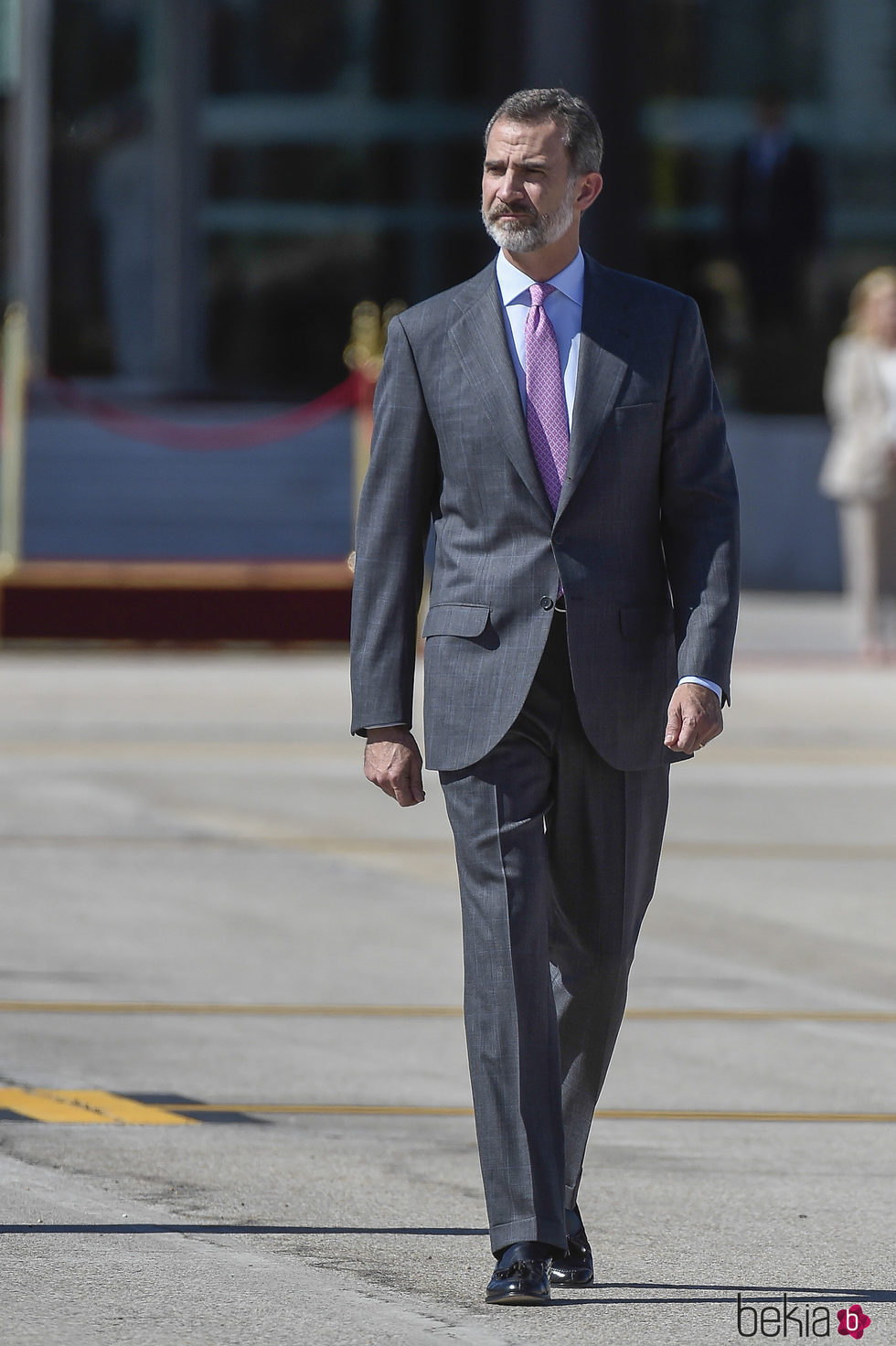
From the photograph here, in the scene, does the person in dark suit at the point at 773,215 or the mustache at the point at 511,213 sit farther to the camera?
the person in dark suit at the point at 773,215

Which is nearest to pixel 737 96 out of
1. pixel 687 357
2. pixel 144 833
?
pixel 144 833

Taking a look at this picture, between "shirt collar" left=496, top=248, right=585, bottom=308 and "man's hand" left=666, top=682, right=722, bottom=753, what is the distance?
71cm

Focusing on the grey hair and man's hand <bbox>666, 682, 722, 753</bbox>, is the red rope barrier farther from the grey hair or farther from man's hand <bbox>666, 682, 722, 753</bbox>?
man's hand <bbox>666, 682, 722, 753</bbox>

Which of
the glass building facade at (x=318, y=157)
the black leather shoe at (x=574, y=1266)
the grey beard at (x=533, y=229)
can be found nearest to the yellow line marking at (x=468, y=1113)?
the black leather shoe at (x=574, y=1266)

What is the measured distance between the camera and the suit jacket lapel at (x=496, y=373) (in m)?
4.36

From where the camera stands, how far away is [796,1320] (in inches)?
168

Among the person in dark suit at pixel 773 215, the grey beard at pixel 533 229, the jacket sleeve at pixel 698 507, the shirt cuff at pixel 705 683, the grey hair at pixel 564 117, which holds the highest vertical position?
the grey hair at pixel 564 117

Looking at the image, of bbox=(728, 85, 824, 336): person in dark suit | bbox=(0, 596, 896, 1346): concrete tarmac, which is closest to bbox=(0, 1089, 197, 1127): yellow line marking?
bbox=(0, 596, 896, 1346): concrete tarmac

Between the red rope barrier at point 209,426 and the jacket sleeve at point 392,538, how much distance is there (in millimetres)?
11988

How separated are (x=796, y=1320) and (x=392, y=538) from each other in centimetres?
147

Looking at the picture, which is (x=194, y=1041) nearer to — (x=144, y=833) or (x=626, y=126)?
(x=144, y=833)

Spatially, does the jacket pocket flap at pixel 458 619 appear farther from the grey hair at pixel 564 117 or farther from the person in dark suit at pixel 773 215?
the person in dark suit at pixel 773 215

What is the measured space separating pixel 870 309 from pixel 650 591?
34.0 ft

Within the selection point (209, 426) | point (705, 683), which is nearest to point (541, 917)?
point (705, 683)
